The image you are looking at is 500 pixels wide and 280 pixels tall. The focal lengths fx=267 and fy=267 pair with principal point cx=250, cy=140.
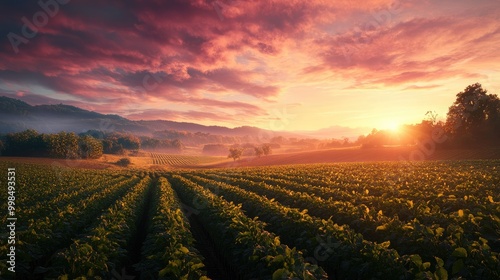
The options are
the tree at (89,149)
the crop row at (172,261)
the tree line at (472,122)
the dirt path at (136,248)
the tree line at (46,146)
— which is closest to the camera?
the crop row at (172,261)

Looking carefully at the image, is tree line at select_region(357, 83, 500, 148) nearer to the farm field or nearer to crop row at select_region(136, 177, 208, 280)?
the farm field

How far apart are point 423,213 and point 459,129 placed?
77.5 m

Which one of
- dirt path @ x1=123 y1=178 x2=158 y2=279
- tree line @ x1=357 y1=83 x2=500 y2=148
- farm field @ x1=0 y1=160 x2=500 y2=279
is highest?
tree line @ x1=357 y1=83 x2=500 y2=148

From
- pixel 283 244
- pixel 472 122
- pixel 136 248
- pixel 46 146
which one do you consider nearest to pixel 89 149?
pixel 46 146

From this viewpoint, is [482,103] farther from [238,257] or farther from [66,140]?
[66,140]

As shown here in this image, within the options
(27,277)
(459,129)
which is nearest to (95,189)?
(27,277)

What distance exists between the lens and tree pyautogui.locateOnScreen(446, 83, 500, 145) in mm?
67625

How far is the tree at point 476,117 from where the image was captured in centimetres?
6762

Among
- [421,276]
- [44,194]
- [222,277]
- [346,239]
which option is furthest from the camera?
[44,194]

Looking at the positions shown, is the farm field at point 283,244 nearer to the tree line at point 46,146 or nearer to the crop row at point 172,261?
the crop row at point 172,261

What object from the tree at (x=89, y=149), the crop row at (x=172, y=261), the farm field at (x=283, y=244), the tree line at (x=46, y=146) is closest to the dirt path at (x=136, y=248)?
the farm field at (x=283, y=244)

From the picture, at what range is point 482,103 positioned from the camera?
69312 millimetres

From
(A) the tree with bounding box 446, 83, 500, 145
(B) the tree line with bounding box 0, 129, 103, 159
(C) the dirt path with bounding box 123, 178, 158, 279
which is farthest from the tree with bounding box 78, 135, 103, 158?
(A) the tree with bounding box 446, 83, 500, 145

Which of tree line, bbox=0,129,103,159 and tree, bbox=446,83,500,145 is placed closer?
tree, bbox=446,83,500,145
